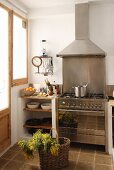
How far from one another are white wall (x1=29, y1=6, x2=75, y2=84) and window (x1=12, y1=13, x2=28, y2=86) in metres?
0.15

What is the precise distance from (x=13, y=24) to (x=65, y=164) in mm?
2446

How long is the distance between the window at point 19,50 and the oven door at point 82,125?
105 cm

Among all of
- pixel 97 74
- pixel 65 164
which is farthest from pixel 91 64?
pixel 65 164

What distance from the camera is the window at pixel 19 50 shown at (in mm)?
3395

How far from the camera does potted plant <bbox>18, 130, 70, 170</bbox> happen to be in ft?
7.82

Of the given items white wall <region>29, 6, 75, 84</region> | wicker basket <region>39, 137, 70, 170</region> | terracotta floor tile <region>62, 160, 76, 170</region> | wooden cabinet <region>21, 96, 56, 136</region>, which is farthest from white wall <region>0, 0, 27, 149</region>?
terracotta floor tile <region>62, 160, 76, 170</region>

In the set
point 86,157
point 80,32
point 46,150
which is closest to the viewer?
point 46,150

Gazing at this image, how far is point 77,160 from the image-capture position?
2.74m

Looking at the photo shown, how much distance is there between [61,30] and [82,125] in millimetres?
1885

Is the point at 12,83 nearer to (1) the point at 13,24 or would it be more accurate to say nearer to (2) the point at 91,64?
(1) the point at 13,24

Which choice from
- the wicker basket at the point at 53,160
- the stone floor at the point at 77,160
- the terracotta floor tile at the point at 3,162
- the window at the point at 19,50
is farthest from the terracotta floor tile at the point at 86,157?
the window at the point at 19,50

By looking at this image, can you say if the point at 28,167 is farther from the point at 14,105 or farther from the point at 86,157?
the point at 14,105

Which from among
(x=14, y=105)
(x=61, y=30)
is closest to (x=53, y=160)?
(x=14, y=105)

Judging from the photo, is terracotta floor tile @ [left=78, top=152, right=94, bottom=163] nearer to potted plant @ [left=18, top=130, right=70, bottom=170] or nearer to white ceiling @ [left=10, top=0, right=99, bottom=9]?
potted plant @ [left=18, top=130, right=70, bottom=170]
